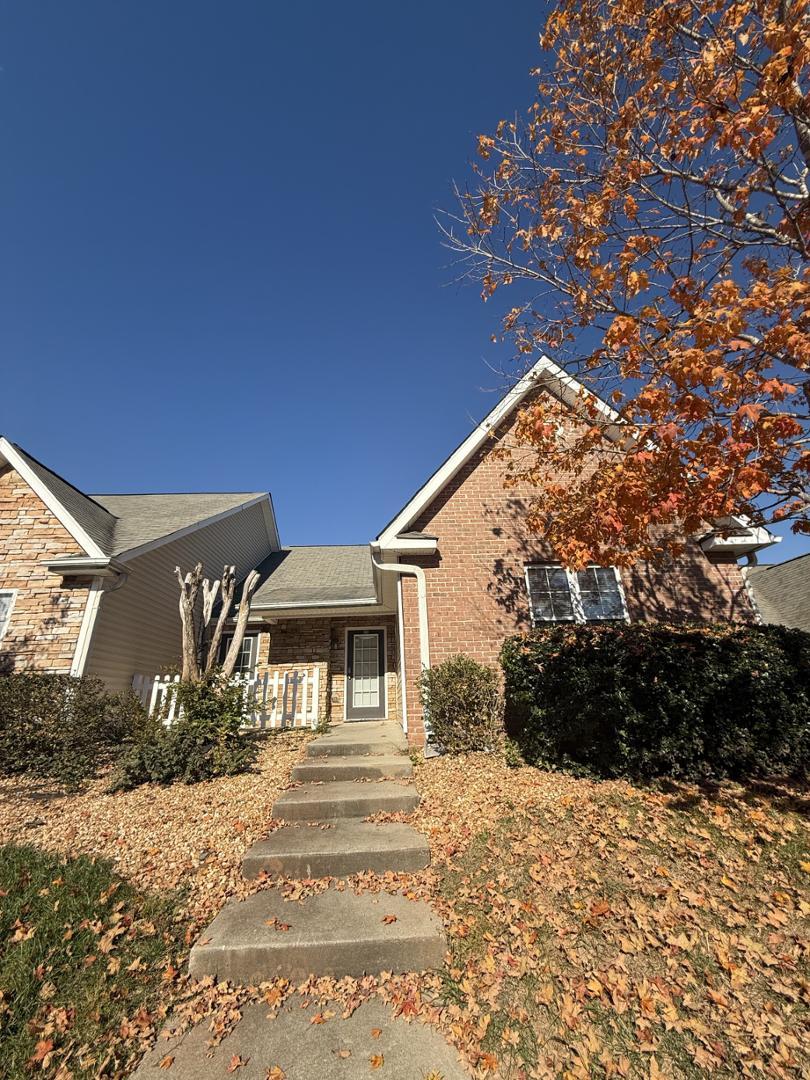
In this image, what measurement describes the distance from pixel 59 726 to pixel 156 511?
816 cm

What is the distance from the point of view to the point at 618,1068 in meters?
2.51

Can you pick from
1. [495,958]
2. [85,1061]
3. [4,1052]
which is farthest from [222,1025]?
[495,958]

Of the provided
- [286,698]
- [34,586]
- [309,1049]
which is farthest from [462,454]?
[34,586]

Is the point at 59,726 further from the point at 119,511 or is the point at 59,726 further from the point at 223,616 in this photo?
the point at 119,511

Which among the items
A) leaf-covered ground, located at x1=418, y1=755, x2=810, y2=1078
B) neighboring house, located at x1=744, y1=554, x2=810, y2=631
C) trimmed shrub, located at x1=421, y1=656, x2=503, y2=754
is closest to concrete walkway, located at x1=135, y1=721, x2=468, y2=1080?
leaf-covered ground, located at x1=418, y1=755, x2=810, y2=1078

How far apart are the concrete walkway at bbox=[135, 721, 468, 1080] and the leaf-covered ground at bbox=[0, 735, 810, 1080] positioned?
0.35ft

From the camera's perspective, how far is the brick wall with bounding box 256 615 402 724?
1259 cm

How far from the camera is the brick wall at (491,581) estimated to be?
846 cm

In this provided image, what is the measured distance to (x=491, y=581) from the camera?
8.84m

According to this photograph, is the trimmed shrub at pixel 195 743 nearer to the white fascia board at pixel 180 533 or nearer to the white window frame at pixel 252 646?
the white fascia board at pixel 180 533

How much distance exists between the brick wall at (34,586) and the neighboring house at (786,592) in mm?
22831

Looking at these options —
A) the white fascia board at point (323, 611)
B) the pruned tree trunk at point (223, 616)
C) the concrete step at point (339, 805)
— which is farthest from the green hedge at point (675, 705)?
the white fascia board at point (323, 611)

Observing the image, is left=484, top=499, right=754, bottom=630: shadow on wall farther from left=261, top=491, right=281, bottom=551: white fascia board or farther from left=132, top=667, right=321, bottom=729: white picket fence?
left=261, top=491, right=281, bottom=551: white fascia board

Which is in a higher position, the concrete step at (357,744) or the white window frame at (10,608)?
the white window frame at (10,608)
